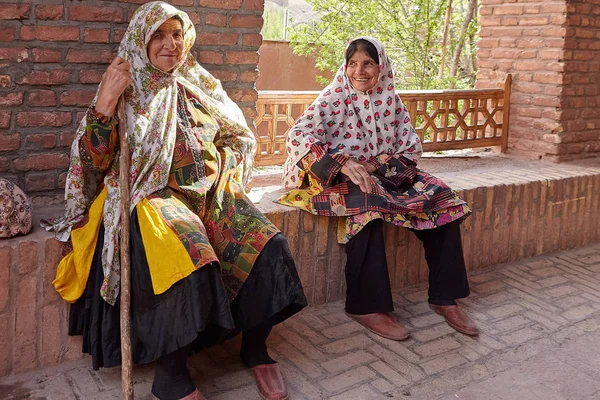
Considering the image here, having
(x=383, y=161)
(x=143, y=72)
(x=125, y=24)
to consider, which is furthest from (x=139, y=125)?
(x=383, y=161)

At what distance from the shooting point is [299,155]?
361cm

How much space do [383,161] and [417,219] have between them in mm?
376

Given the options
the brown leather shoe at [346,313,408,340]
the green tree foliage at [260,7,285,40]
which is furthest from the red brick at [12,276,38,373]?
the green tree foliage at [260,7,285,40]

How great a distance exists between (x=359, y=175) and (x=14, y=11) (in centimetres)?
177

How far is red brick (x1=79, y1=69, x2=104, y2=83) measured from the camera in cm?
327

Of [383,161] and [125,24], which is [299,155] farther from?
[125,24]

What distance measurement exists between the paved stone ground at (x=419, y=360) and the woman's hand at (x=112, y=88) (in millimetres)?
1125

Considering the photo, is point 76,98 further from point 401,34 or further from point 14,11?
point 401,34

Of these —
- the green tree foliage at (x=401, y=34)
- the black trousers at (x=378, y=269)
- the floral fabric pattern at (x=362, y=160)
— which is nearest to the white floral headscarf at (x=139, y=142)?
the floral fabric pattern at (x=362, y=160)

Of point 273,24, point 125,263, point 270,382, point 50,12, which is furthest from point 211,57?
point 273,24

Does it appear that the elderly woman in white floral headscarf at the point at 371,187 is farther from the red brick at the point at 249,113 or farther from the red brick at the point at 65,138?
the red brick at the point at 65,138

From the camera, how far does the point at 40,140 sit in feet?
10.6

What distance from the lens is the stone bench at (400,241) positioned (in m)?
2.82

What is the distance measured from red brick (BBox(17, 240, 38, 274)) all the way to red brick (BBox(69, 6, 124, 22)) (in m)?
1.09
